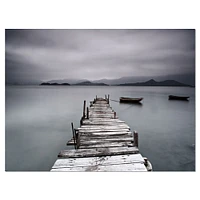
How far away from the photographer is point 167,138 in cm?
514

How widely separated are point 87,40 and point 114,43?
2.54ft

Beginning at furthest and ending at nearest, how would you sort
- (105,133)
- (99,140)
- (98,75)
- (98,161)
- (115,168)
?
(98,75), (105,133), (99,140), (98,161), (115,168)

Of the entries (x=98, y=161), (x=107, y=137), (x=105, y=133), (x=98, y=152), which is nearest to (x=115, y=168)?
(x=98, y=161)

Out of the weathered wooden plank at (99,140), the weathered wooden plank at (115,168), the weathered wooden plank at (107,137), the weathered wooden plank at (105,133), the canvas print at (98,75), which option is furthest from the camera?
the weathered wooden plank at (105,133)

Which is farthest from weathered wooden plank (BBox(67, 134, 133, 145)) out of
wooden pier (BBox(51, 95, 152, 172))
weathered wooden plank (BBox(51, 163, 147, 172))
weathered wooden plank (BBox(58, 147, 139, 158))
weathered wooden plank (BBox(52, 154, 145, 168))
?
weathered wooden plank (BBox(51, 163, 147, 172))

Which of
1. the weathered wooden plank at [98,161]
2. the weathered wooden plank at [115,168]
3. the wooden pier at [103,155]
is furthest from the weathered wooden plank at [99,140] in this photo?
the weathered wooden plank at [115,168]

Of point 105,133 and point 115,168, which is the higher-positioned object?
point 105,133

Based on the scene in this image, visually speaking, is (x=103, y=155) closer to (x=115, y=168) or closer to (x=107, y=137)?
(x=115, y=168)

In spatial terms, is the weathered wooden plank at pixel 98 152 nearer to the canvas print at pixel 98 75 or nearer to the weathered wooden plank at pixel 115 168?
the canvas print at pixel 98 75

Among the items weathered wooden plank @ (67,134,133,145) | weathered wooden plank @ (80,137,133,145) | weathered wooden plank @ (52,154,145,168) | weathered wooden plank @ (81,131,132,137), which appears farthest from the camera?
weathered wooden plank @ (81,131,132,137)

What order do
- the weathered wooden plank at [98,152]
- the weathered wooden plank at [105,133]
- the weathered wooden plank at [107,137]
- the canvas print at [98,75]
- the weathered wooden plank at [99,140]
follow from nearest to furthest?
the weathered wooden plank at [98,152] < the canvas print at [98,75] < the weathered wooden plank at [99,140] < the weathered wooden plank at [107,137] < the weathered wooden plank at [105,133]

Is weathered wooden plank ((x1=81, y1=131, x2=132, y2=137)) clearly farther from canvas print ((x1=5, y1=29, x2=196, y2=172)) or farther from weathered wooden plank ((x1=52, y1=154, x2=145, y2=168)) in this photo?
weathered wooden plank ((x1=52, y1=154, x2=145, y2=168))
